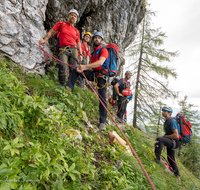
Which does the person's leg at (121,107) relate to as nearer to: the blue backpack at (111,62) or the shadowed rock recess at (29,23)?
the blue backpack at (111,62)

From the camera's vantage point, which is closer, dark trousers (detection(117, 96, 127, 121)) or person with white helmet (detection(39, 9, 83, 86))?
person with white helmet (detection(39, 9, 83, 86))

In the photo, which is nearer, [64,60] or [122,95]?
[64,60]

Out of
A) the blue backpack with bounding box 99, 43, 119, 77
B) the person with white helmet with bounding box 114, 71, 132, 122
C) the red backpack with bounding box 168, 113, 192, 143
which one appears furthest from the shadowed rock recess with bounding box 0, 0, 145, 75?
the red backpack with bounding box 168, 113, 192, 143

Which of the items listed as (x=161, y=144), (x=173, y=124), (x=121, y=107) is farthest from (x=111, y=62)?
(x=161, y=144)

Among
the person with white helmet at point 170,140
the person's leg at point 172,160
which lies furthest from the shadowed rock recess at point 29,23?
the person's leg at point 172,160

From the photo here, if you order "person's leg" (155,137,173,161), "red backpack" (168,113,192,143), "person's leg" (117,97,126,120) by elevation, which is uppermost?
"person's leg" (117,97,126,120)

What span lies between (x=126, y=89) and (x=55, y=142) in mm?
5417

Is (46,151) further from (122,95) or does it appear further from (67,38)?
(122,95)

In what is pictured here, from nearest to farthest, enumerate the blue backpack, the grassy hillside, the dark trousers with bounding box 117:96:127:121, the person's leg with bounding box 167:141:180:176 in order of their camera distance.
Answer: the grassy hillside
the blue backpack
the person's leg with bounding box 167:141:180:176
the dark trousers with bounding box 117:96:127:121

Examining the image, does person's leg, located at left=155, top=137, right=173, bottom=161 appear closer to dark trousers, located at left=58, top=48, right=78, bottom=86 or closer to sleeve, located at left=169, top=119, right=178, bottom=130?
sleeve, located at left=169, top=119, right=178, bottom=130

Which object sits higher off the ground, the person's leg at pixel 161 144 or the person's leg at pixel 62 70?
the person's leg at pixel 62 70

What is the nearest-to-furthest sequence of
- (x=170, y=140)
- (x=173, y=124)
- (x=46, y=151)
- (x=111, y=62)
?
1. (x=46, y=151)
2. (x=111, y=62)
3. (x=173, y=124)
4. (x=170, y=140)

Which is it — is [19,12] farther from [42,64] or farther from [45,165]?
[45,165]

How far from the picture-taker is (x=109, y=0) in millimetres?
8680
